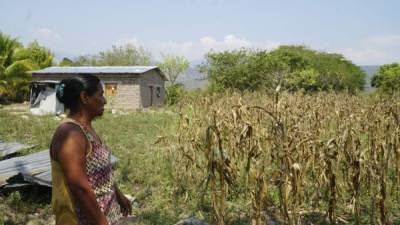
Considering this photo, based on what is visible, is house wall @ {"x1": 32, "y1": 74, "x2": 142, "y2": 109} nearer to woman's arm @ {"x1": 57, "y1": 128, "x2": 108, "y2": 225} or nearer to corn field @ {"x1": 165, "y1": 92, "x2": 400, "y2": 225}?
corn field @ {"x1": 165, "y1": 92, "x2": 400, "y2": 225}

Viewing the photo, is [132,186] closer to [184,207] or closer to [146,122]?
[184,207]

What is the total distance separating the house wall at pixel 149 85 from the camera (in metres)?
23.5

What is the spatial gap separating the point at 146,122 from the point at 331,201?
11.3m

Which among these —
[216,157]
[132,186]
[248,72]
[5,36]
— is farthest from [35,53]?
[216,157]

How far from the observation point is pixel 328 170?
3723 mm

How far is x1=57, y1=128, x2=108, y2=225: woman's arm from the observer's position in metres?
1.98

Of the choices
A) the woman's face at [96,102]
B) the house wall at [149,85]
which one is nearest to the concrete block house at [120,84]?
the house wall at [149,85]

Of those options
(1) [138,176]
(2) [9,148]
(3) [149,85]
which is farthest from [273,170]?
(3) [149,85]

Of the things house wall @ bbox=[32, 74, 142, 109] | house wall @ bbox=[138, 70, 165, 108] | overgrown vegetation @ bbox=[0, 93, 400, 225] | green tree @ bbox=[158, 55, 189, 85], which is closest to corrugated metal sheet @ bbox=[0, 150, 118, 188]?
overgrown vegetation @ bbox=[0, 93, 400, 225]

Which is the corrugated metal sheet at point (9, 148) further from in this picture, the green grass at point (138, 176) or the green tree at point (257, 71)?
the green tree at point (257, 71)

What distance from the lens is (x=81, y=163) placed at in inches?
79.0

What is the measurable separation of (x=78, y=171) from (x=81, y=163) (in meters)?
0.04

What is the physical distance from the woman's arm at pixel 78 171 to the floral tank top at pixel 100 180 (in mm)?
59

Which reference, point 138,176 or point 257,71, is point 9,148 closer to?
point 138,176
